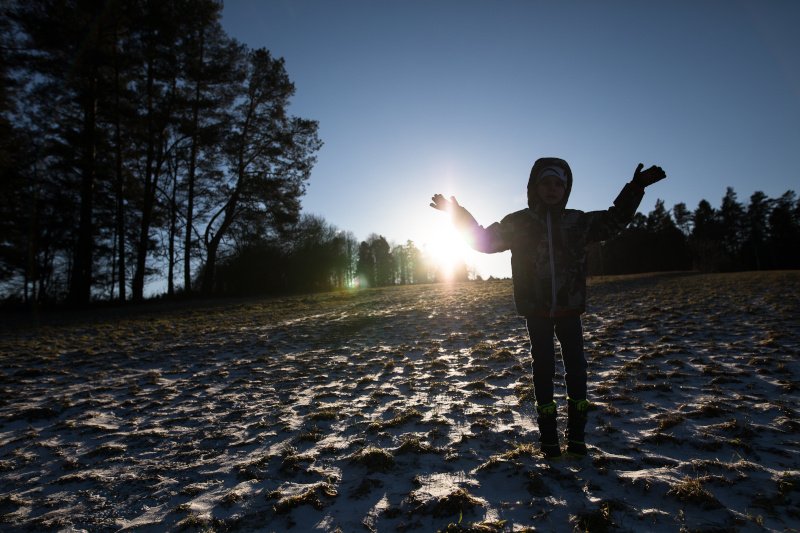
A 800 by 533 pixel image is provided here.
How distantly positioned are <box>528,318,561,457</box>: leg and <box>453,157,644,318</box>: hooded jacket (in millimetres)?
126

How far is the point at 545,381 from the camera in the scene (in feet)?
8.86

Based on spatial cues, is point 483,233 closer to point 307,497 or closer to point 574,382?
point 574,382

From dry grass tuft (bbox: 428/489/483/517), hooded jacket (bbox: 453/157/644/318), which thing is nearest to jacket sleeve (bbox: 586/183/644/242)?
hooded jacket (bbox: 453/157/644/318)

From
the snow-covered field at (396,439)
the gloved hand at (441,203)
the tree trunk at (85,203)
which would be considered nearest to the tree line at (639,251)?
the tree trunk at (85,203)

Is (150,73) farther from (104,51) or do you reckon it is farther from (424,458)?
(424,458)

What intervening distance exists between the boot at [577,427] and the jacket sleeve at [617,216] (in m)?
1.22

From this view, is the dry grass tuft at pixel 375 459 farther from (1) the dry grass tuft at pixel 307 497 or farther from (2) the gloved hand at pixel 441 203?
(2) the gloved hand at pixel 441 203

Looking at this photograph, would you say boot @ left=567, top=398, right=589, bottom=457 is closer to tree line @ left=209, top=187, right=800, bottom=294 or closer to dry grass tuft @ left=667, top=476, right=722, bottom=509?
dry grass tuft @ left=667, top=476, right=722, bottom=509

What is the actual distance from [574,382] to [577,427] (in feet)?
1.04

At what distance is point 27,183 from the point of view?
1616 centimetres

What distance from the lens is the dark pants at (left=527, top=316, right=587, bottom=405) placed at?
267cm

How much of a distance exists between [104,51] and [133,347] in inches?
583

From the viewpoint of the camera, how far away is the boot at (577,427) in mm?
2621

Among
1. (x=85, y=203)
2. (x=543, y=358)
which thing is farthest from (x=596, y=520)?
(x=85, y=203)
